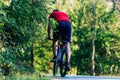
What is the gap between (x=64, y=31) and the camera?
9.75 m

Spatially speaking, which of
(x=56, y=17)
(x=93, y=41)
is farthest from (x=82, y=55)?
(x=56, y=17)

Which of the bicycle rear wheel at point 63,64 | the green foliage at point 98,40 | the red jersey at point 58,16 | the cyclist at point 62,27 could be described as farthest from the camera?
→ the green foliage at point 98,40

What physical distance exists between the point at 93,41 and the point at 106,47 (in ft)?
6.63

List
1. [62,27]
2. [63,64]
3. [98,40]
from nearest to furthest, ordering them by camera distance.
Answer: [62,27] < [63,64] < [98,40]

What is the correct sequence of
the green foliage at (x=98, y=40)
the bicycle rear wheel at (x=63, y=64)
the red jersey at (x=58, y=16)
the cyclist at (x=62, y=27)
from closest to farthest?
the red jersey at (x=58, y=16) < the cyclist at (x=62, y=27) < the bicycle rear wheel at (x=63, y=64) < the green foliage at (x=98, y=40)

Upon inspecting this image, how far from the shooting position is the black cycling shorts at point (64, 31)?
957 centimetres

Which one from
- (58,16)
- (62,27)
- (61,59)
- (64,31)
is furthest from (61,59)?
(58,16)

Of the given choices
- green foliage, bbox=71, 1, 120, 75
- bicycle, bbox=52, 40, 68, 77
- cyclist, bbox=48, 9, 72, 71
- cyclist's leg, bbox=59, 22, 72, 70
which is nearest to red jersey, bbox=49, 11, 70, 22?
cyclist, bbox=48, 9, 72, 71

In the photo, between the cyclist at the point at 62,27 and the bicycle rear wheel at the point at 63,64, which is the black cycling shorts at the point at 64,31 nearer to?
the cyclist at the point at 62,27

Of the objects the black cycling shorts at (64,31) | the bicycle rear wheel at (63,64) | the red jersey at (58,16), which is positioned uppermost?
the red jersey at (58,16)

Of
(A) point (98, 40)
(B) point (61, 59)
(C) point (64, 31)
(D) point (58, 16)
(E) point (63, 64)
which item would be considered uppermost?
(A) point (98, 40)

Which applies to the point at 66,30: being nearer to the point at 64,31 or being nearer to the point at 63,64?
the point at 64,31

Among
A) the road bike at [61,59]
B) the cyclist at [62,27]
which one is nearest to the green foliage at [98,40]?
the road bike at [61,59]

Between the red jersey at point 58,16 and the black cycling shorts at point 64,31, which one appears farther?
the black cycling shorts at point 64,31
